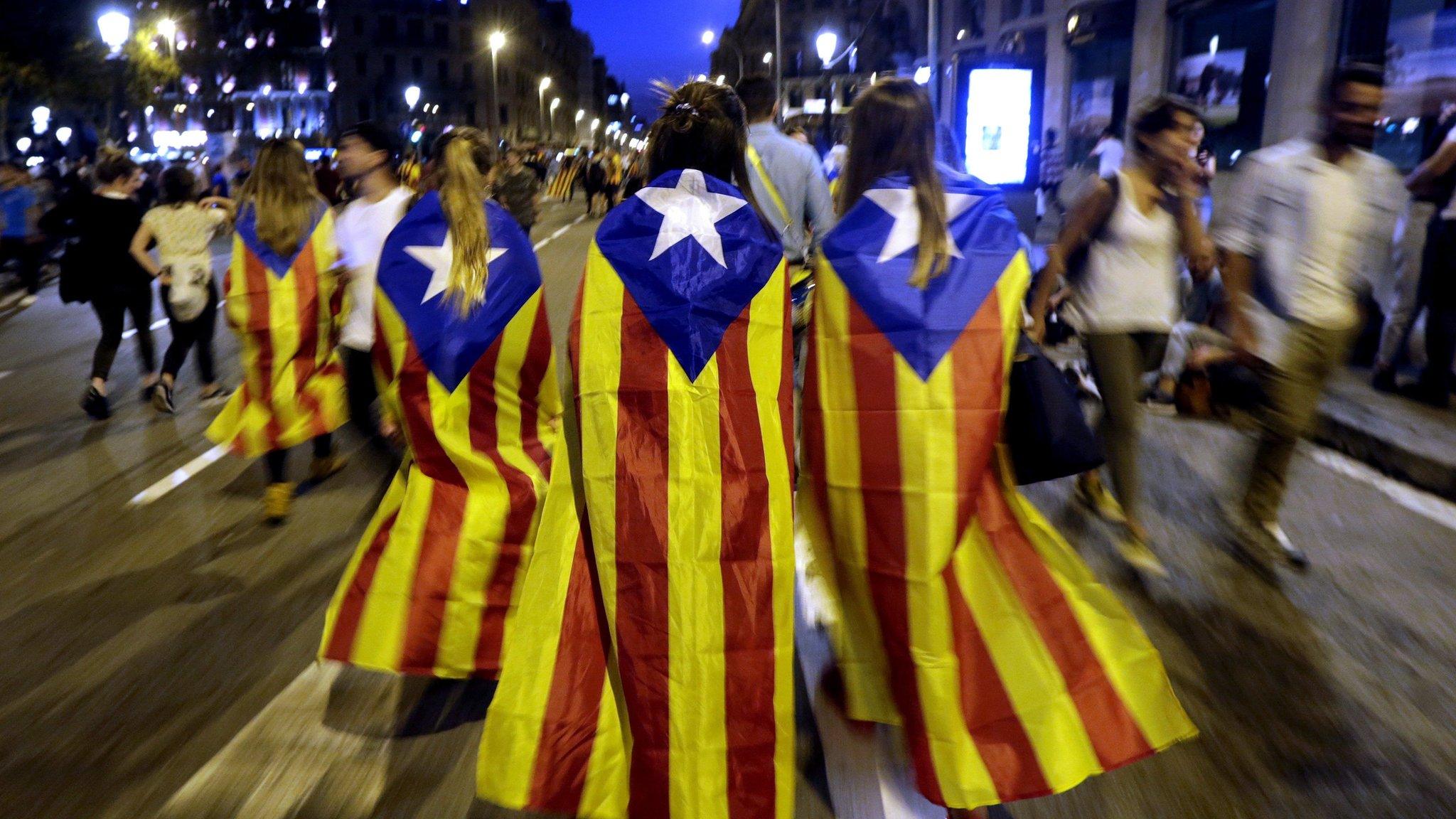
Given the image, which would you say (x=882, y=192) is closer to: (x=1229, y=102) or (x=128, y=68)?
(x=1229, y=102)

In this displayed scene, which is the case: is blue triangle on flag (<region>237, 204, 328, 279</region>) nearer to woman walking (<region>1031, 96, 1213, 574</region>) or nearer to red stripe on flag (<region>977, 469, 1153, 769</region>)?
woman walking (<region>1031, 96, 1213, 574</region>)

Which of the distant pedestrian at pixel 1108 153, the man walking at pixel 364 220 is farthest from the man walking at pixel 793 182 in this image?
the distant pedestrian at pixel 1108 153

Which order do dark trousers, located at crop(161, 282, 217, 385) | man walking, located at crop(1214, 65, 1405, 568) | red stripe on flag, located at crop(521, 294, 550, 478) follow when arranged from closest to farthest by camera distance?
red stripe on flag, located at crop(521, 294, 550, 478) < man walking, located at crop(1214, 65, 1405, 568) < dark trousers, located at crop(161, 282, 217, 385)

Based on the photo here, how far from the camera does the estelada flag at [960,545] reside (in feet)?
9.55

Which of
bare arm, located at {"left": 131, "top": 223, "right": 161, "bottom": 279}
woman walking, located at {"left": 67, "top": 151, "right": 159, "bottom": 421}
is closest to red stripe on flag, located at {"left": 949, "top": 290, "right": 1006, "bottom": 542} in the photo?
bare arm, located at {"left": 131, "top": 223, "right": 161, "bottom": 279}

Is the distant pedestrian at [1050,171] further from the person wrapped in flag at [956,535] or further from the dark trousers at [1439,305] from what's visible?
the person wrapped in flag at [956,535]

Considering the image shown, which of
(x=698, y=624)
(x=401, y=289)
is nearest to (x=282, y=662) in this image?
(x=401, y=289)

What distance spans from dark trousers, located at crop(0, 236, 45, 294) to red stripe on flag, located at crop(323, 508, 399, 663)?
51.6 feet

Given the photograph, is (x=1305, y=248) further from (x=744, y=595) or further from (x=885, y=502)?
(x=744, y=595)

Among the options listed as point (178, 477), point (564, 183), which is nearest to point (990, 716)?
point (178, 477)

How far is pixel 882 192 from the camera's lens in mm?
3160

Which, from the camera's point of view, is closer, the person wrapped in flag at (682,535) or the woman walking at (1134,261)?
the person wrapped in flag at (682,535)

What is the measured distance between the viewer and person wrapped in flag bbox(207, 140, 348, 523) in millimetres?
5969

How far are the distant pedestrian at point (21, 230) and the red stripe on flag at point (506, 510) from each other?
51.0 feet
